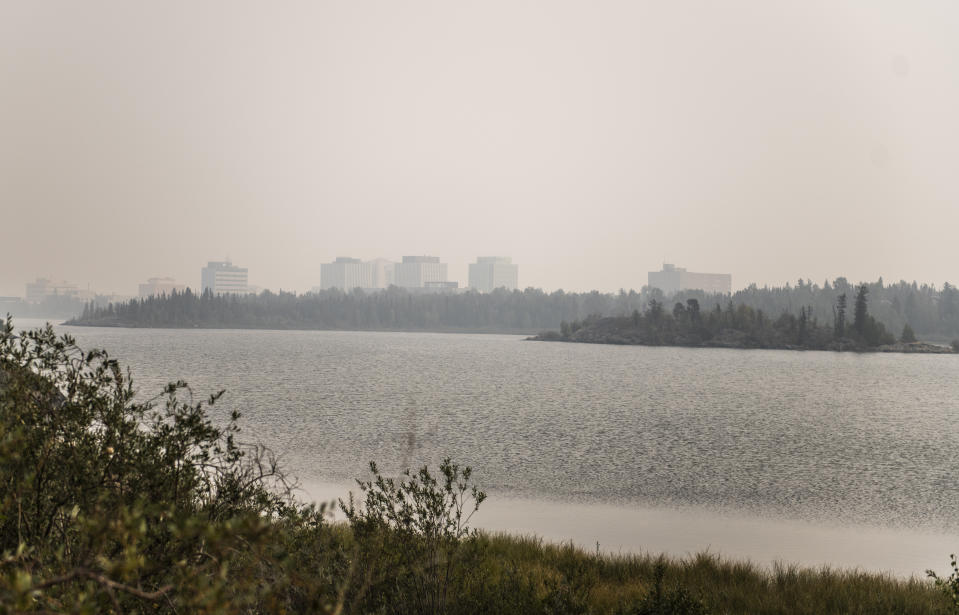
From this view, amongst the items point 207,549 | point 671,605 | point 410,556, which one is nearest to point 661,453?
point 671,605

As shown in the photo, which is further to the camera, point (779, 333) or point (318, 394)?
point (779, 333)

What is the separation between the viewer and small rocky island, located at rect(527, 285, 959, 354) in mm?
165500

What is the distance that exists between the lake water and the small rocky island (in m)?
107

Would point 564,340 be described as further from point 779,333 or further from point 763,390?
point 763,390

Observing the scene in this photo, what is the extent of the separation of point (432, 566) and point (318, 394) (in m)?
41.9

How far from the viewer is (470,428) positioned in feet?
113

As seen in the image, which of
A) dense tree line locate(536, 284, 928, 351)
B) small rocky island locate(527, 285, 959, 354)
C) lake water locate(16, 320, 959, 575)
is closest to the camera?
lake water locate(16, 320, 959, 575)

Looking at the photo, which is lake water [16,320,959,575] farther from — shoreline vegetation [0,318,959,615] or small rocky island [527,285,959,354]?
small rocky island [527,285,959,354]

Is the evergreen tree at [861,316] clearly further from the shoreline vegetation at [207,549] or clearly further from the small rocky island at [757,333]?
the shoreline vegetation at [207,549]

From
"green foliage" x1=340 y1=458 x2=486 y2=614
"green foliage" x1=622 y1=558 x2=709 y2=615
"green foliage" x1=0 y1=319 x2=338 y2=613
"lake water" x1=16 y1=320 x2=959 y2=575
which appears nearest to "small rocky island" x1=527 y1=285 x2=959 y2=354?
"lake water" x1=16 y1=320 x2=959 y2=575

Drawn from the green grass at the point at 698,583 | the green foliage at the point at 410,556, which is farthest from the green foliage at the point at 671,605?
the green foliage at the point at 410,556

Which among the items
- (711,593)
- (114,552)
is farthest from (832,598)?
(114,552)

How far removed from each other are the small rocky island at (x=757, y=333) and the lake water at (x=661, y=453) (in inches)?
4226

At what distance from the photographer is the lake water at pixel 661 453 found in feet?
57.2
